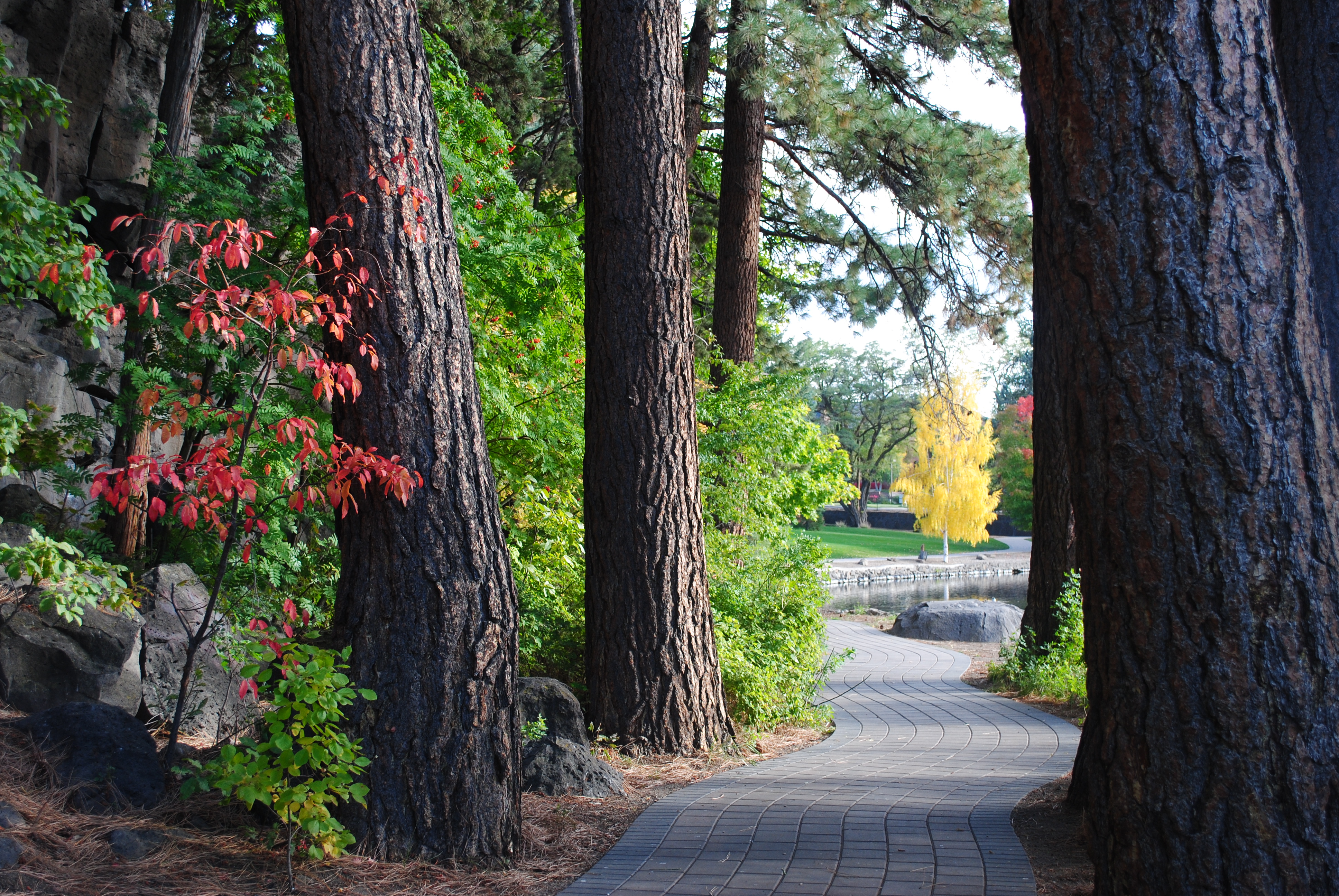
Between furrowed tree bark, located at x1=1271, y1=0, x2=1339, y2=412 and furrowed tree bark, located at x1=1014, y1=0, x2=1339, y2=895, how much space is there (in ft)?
3.91

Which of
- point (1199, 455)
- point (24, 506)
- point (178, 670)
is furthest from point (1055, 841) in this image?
point (24, 506)

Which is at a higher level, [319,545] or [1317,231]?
[1317,231]

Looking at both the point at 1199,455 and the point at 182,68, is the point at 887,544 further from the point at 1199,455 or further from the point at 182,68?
the point at 1199,455

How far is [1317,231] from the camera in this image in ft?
10.4

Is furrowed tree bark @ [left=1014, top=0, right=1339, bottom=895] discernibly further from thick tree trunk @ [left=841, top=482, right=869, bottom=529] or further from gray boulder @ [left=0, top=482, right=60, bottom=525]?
thick tree trunk @ [left=841, top=482, right=869, bottom=529]

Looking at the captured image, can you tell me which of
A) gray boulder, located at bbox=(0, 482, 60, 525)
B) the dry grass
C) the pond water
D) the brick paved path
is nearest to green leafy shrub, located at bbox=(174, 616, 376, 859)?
the dry grass

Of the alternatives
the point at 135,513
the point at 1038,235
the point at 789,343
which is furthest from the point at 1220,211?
the point at 789,343

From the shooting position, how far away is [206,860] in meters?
3.11

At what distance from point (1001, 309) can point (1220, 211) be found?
9357mm

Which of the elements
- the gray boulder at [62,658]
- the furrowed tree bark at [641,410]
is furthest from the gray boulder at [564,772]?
the gray boulder at [62,658]

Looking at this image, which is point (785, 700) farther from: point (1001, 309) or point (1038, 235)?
point (1001, 309)

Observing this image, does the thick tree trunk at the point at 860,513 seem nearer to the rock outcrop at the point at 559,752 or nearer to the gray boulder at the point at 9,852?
the rock outcrop at the point at 559,752

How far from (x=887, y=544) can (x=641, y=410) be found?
135 ft

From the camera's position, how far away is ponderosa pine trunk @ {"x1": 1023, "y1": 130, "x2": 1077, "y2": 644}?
795 cm
